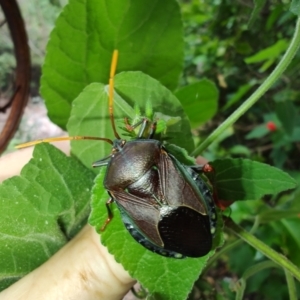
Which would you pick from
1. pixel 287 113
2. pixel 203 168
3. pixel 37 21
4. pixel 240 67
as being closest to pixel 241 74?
pixel 240 67

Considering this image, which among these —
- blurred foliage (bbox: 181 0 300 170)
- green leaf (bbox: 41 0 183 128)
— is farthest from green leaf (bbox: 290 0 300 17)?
blurred foliage (bbox: 181 0 300 170)

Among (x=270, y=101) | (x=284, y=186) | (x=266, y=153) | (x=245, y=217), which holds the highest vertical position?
(x=284, y=186)

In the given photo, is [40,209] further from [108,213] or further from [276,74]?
[276,74]

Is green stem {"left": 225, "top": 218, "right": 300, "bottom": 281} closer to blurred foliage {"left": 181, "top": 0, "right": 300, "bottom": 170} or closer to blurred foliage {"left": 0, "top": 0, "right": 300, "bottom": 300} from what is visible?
blurred foliage {"left": 0, "top": 0, "right": 300, "bottom": 300}

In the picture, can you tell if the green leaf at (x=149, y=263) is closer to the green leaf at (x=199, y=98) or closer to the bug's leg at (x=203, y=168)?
the bug's leg at (x=203, y=168)

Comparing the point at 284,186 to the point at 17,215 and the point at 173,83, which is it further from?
the point at 17,215

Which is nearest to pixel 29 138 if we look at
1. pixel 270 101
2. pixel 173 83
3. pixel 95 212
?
pixel 270 101

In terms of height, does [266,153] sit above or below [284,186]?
below

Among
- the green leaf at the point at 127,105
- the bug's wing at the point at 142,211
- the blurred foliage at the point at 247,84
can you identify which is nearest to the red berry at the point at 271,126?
the blurred foliage at the point at 247,84
